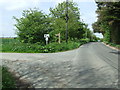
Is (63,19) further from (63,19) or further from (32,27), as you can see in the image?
(32,27)

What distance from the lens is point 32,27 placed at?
84.8 ft

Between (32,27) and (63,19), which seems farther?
(63,19)

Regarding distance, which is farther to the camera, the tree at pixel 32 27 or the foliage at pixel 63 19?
the foliage at pixel 63 19

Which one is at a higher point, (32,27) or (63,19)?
(63,19)

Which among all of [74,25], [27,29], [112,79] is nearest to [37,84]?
[112,79]

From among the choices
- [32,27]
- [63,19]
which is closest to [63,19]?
[63,19]

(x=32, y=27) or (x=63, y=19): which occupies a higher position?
(x=63, y=19)

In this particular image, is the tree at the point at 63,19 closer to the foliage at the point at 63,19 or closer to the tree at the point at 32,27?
the foliage at the point at 63,19

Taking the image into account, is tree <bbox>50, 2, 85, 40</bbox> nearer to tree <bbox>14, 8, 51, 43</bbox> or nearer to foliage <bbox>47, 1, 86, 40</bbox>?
foliage <bbox>47, 1, 86, 40</bbox>

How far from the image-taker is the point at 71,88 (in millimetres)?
5520

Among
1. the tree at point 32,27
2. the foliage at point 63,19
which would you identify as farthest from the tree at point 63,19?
the tree at point 32,27

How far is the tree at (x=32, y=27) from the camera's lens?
25.9m

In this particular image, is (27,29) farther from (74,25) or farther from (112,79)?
(112,79)

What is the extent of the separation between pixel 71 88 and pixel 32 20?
73.4ft
